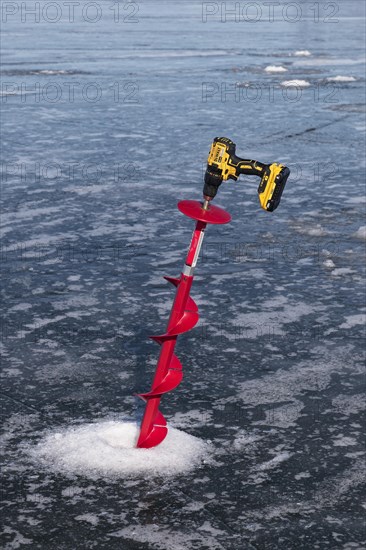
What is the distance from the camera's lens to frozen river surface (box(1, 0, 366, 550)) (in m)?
3.39

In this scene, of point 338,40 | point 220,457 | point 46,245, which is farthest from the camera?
point 338,40

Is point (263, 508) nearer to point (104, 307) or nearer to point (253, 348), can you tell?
point (253, 348)

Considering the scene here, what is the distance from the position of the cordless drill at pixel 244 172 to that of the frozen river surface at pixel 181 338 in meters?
1.08

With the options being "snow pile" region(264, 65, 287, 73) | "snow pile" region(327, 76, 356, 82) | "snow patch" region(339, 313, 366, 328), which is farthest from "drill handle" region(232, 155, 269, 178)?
"snow pile" region(264, 65, 287, 73)

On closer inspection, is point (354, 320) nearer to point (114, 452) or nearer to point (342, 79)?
point (114, 452)

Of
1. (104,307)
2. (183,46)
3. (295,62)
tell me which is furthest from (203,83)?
(104,307)

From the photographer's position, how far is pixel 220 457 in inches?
149

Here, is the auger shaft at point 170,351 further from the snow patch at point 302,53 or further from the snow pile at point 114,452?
the snow patch at point 302,53

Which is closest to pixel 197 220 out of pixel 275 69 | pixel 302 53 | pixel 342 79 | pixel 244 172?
pixel 244 172

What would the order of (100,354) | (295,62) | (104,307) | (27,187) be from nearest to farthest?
(100,354)
(104,307)
(27,187)
(295,62)

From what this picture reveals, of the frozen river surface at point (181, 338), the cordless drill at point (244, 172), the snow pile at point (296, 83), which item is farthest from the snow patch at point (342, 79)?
the cordless drill at point (244, 172)

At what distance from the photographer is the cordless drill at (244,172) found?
339 centimetres

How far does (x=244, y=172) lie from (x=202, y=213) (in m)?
0.22

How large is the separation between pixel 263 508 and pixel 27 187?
5965mm
